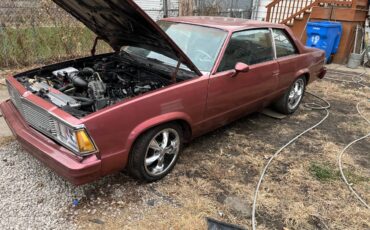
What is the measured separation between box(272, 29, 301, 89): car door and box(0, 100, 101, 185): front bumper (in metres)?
3.03

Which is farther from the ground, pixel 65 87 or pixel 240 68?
pixel 240 68

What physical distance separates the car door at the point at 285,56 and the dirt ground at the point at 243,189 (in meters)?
0.78

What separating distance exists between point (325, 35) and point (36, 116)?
8.19 meters

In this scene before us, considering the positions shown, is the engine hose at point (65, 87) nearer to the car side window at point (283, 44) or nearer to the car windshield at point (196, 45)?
the car windshield at point (196, 45)

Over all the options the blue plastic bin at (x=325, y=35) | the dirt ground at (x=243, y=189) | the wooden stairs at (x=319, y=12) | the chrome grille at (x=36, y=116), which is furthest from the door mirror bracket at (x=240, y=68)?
the wooden stairs at (x=319, y=12)

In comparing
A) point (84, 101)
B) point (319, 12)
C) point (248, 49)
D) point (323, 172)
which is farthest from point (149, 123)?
point (319, 12)

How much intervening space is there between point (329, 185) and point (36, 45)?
6315mm

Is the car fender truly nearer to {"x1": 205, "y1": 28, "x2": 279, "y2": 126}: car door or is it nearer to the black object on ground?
{"x1": 205, "y1": 28, "x2": 279, "y2": 126}: car door

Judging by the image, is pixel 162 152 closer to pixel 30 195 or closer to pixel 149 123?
pixel 149 123

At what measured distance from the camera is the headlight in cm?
252


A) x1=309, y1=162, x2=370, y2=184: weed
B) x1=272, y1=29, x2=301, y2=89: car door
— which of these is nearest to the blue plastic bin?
x1=272, y1=29, x2=301, y2=89: car door

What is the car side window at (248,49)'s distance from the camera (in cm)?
374

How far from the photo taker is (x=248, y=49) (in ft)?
13.4

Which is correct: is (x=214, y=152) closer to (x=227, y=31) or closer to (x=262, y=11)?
(x=227, y=31)
